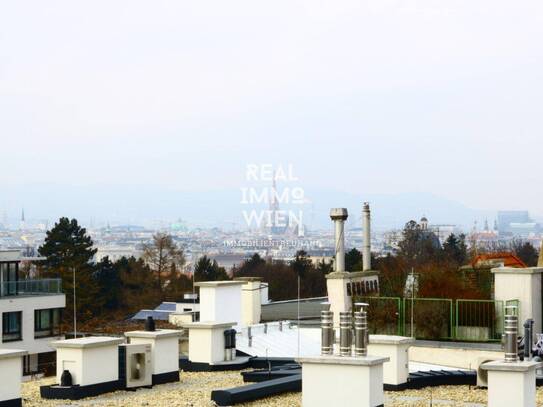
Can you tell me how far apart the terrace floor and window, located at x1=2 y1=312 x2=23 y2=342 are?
29.2m

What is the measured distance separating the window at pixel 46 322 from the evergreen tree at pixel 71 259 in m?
25.8

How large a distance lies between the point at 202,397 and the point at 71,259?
6893cm

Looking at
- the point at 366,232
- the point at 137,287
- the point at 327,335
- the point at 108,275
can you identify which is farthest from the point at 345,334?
the point at 137,287

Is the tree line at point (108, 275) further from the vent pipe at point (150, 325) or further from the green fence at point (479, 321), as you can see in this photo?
the vent pipe at point (150, 325)

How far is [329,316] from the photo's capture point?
50.7ft

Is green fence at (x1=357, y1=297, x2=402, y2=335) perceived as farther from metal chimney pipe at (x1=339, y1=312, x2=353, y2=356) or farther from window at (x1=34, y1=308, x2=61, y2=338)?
window at (x1=34, y1=308, x2=61, y2=338)

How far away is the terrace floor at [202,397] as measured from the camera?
18.7 m

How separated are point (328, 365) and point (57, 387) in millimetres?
6598

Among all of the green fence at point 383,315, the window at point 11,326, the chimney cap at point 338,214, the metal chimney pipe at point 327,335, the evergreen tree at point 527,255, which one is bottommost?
the window at point 11,326

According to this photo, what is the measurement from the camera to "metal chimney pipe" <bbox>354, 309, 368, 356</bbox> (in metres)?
15.0

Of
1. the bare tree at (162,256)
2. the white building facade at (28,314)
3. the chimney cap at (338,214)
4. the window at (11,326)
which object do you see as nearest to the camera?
the chimney cap at (338,214)

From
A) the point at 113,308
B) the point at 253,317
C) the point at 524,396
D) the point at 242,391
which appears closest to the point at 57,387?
the point at 242,391

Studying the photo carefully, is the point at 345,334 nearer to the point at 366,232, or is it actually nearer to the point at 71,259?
the point at 366,232

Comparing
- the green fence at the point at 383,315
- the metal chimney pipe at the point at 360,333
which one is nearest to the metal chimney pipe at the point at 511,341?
the metal chimney pipe at the point at 360,333
